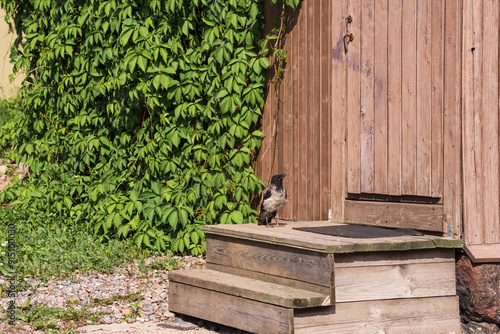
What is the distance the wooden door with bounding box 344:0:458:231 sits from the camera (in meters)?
4.60

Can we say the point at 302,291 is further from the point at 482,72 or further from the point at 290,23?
the point at 290,23

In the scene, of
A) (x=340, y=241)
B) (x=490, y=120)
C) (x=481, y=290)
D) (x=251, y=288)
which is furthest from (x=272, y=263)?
(x=490, y=120)

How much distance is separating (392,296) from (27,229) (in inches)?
183

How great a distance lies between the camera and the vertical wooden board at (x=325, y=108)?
5.64 meters

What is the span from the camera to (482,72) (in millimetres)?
4453

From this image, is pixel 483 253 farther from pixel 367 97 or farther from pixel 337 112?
pixel 337 112

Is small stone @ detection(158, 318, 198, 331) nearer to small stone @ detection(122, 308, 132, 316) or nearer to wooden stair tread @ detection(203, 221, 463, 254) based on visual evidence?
small stone @ detection(122, 308, 132, 316)

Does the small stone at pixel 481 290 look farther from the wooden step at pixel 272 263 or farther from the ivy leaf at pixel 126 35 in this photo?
the ivy leaf at pixel 126 35

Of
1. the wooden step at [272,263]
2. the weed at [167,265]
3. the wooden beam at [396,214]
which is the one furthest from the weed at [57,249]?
the wooden beam at [396,214]

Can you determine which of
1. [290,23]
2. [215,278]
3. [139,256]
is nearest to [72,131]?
[139,256]

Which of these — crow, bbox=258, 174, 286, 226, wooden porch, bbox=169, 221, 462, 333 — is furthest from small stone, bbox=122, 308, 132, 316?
crow, bbox=258, 174, 286, 226

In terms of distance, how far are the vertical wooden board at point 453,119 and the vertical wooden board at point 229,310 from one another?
4.53 feet

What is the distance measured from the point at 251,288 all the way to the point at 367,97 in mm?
1841

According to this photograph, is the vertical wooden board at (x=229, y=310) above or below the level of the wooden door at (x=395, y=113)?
below
